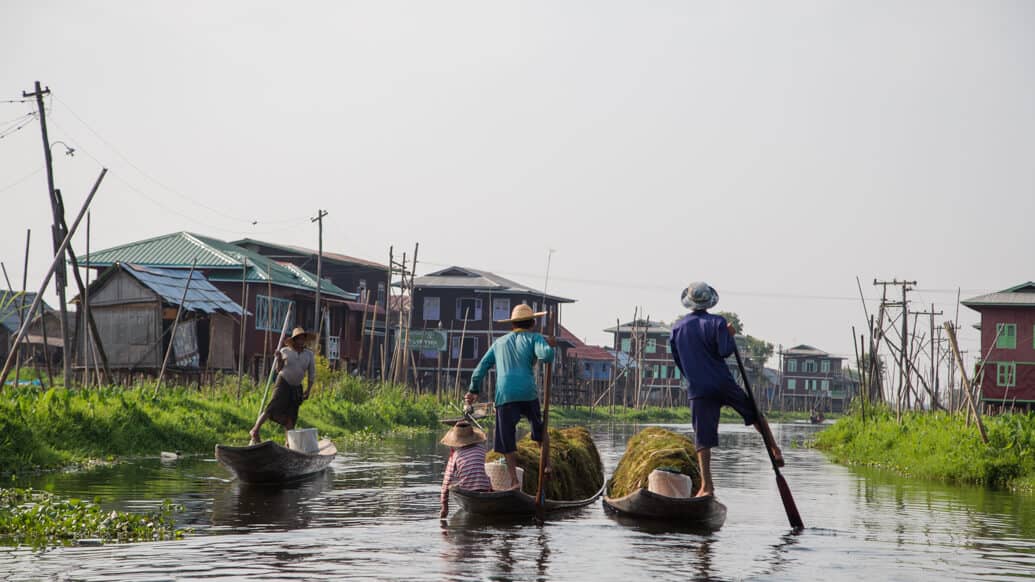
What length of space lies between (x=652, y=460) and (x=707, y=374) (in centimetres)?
187

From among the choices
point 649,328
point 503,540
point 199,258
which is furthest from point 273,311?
point 649,328

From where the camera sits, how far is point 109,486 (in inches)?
600

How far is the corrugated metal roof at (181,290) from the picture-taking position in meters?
40.8

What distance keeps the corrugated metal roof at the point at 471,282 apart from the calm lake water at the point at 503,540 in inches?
1962

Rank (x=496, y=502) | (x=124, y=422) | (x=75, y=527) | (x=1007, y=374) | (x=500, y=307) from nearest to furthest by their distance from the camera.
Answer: (x=75, y=527) → (x=496, y=502) → (x=124, y=422) → (x=1007, y=374) → (x=500, y=307)

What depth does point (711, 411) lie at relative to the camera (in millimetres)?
11688

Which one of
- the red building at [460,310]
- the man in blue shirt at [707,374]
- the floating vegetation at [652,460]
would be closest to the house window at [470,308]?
the red building at [460,310]

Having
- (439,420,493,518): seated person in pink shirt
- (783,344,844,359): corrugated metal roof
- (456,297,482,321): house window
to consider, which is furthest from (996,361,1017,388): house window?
(783,344,844,359): corrugated metal roof

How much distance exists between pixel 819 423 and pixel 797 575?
262 ft

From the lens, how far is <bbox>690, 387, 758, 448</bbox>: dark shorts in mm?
11594

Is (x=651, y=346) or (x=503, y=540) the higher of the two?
(x=651, y=346)

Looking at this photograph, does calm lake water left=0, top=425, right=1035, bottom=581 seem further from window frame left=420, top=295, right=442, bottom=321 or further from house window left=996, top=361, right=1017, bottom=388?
window frame left=420, top=295, right=442, bottom=321

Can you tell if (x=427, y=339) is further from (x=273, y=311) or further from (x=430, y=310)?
(x=273, y=311)

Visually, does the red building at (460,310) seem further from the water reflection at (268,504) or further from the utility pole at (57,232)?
the water reflection at (268,504)
